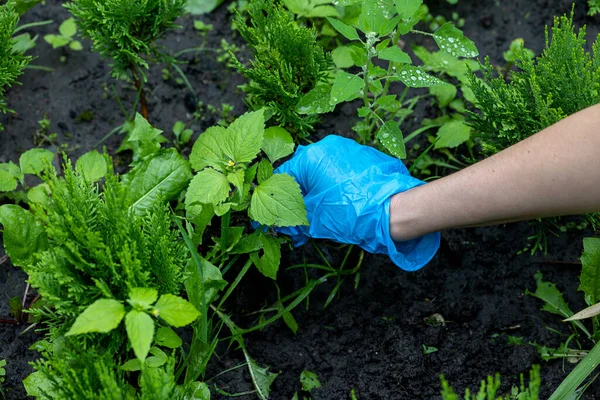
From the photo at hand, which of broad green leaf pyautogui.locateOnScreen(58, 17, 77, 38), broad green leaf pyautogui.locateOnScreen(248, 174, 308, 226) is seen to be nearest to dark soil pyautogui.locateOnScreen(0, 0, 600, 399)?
broad green leaf pyautogui.locateOnScreen(58, 17, 77, 38)

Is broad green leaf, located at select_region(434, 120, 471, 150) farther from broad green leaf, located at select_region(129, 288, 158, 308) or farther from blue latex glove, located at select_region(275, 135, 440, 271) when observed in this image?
broad green leaf, located at select_region(129, 288, 158, 308)

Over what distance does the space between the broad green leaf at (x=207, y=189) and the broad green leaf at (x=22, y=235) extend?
51 cm

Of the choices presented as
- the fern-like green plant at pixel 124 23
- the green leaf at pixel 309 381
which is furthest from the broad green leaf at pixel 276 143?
the green leaf at pixel 309 381

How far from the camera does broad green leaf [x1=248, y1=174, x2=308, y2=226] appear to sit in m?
1.96

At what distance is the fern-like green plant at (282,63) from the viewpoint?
223 cm

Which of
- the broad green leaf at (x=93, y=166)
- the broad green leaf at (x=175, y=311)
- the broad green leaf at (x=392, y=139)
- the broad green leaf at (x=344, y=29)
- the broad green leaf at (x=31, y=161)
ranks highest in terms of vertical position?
the broad green leaf at (x=344, y=29)

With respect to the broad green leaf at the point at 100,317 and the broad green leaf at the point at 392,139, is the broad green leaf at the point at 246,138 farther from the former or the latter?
the broad green leaf at the point at 100,317

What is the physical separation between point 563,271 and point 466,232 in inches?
16.6

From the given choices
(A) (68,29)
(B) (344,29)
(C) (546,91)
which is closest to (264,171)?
(B) (344,29)

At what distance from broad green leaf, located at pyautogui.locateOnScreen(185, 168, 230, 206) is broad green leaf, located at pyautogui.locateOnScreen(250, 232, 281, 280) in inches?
9.3

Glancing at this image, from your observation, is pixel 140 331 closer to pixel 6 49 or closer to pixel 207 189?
pixel 207 189

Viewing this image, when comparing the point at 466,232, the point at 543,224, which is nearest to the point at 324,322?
the point at 466,232

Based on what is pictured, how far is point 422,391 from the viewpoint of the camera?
7.24 feet

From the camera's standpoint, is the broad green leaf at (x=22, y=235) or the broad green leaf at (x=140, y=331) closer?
the broad green leaf at (x=140, y=331)
